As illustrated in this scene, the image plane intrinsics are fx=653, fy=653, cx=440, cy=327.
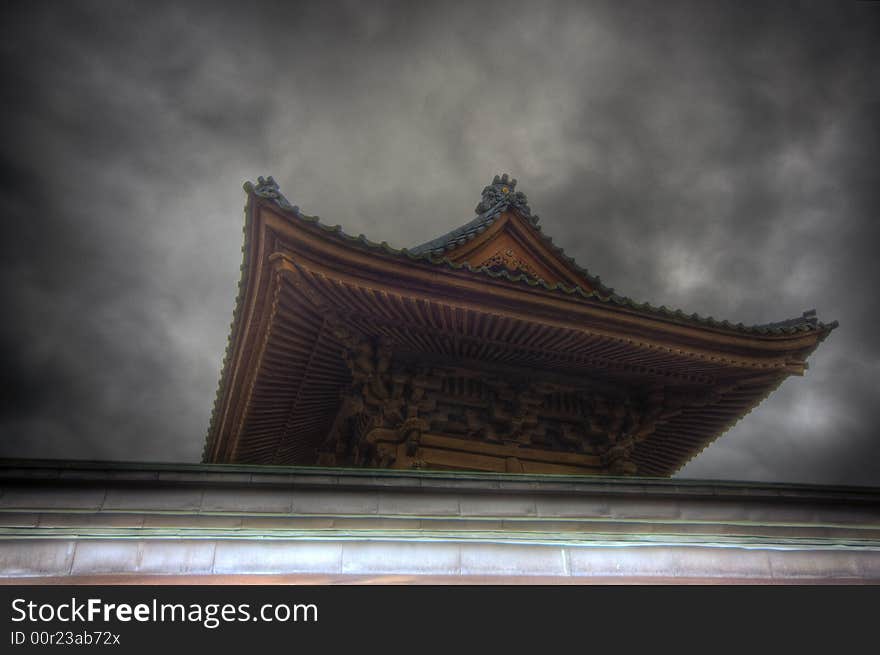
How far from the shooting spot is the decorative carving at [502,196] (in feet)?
37.8

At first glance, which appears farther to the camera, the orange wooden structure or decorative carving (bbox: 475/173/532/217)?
decorative carving (bbox: 475/173/532/217)

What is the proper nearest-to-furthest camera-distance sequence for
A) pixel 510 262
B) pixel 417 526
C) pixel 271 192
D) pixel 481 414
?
pixel 417 526, pixel 271 192, pixel 481 414, pixel 510 262

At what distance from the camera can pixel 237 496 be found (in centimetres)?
438

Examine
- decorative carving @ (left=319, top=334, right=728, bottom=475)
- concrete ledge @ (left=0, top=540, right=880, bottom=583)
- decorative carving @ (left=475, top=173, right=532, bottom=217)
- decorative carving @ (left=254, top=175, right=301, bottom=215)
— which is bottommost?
concrete ledge @ (left=0, top=540, right=880, bottom=583)

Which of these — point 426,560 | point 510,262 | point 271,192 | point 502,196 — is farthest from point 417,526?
point 502,196

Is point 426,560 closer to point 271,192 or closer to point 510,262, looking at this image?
point 271,192

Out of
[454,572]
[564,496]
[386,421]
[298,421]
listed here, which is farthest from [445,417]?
[454,572]

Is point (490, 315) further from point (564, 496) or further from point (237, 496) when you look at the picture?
point (237, 496)

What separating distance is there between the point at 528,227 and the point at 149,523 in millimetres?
8485

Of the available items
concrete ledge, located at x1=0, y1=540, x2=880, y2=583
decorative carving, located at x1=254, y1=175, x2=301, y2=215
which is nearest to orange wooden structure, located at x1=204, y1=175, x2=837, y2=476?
decorative carving, located at x1=254, y1=175, x2=301, y2=215

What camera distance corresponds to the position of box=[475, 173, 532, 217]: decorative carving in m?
11.5

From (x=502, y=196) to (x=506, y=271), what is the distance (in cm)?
357

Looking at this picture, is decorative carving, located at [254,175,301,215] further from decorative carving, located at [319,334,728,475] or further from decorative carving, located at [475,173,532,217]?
decorative carving, located at [475,173,532,217]

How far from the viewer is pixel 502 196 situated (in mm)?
11938
